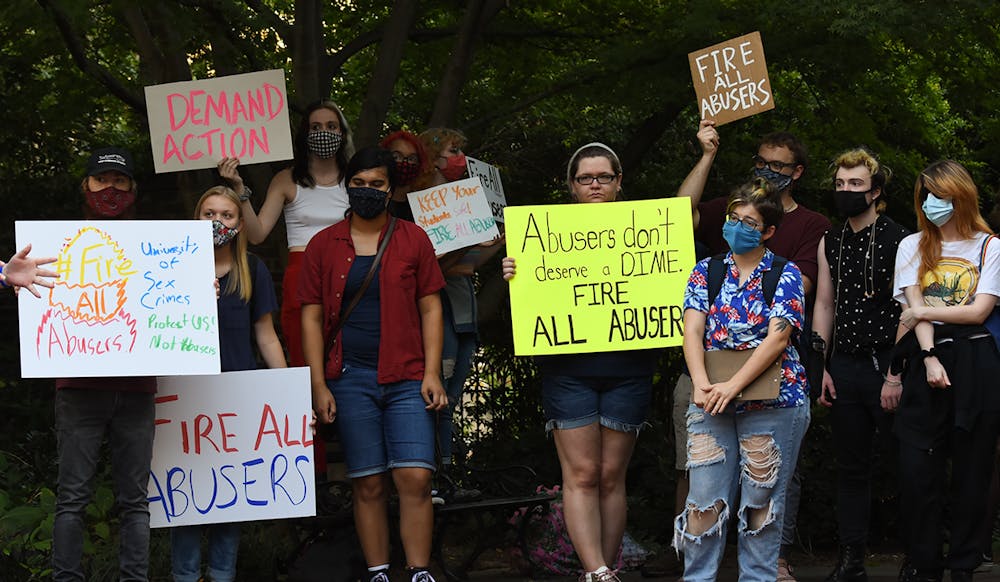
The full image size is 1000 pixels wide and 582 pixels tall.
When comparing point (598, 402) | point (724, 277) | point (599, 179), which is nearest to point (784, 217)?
point (599, 179)

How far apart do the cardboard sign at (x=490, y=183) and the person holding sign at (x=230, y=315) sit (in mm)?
1565

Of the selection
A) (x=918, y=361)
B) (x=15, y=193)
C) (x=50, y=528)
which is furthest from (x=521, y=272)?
(x=15, y=193)

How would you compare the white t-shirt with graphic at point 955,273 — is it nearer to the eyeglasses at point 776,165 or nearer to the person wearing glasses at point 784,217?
the person wearing glasses at point 784,217

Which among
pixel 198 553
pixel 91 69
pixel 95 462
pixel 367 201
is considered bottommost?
pixel 198 553

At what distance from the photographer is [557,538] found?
23.4 ft

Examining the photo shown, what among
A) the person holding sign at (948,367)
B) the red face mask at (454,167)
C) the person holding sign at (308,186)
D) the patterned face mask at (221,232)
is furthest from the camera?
the red face mask at (454,167)

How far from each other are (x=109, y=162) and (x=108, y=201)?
16 centimetres

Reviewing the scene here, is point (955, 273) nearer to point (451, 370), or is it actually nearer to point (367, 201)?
point (451, 370)

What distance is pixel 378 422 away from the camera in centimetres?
587

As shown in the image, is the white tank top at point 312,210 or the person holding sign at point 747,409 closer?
the person holding sign at point 747,409

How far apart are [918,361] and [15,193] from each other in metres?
7.23

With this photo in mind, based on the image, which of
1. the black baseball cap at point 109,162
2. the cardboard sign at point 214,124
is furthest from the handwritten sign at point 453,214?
the black baseball cap at point 109,162

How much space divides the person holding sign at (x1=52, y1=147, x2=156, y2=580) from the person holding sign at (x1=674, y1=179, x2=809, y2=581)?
2.18 m

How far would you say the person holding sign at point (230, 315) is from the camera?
5.71m
